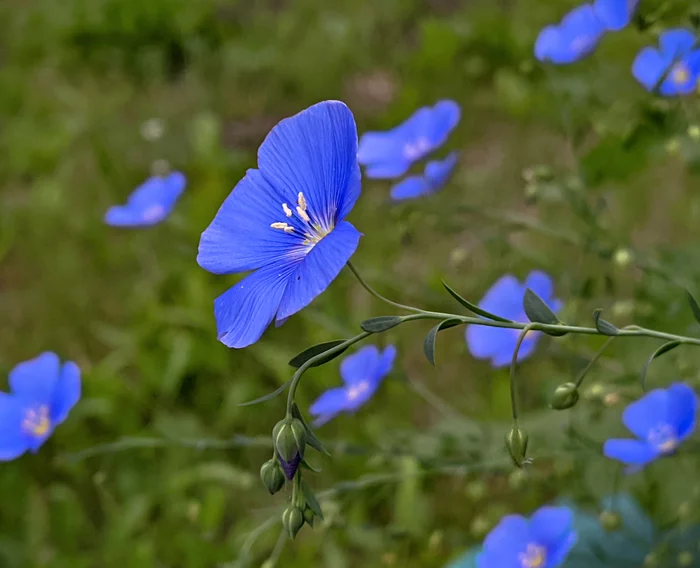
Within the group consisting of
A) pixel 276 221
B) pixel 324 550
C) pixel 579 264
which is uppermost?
pixel 276 221

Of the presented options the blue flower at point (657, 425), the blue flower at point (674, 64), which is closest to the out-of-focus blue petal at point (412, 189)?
the blue flower at point (674, 64)

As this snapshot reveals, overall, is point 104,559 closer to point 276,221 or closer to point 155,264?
point 155,264

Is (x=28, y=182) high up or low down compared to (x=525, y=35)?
down

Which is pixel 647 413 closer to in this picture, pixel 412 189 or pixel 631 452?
pixel 631 452

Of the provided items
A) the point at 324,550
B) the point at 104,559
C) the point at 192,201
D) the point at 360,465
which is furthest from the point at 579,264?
the point at 104,559

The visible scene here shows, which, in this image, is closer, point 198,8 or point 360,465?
point 360,465

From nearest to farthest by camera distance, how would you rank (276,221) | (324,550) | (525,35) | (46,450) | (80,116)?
(276,221), (324,550), (46,450), (525,35), (80,116)

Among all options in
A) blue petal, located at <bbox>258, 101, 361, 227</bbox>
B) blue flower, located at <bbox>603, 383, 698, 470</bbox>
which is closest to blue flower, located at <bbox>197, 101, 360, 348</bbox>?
blue petal, located at <bbox>258, 101, 361, 227</bbox>
